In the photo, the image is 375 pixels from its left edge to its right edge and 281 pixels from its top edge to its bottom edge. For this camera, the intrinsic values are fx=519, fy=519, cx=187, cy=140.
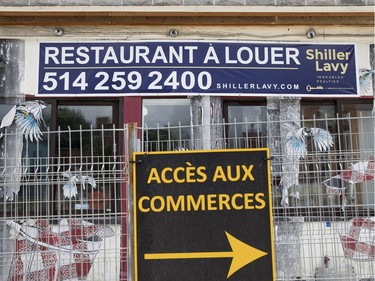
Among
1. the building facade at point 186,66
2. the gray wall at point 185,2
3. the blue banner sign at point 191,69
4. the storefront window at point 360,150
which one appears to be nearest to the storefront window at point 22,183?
the building facade at point 186,66

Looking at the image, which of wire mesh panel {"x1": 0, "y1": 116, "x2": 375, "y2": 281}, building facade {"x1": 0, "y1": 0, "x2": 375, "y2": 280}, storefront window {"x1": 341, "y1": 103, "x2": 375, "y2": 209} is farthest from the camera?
building facade {"x1": 0, "y1": 0, "x2": 375, "y2": 280}

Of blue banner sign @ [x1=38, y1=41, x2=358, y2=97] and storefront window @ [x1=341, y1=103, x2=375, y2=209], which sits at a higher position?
blue banner sign @ [x1=38, y1=41, x2=358, y2=97]

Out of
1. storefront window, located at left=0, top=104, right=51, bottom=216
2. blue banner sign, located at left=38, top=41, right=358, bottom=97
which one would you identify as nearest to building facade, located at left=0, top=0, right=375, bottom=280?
blue banner sign, located at left=38, top=41, right=358, bottom=97

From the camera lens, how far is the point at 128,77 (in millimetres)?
7828

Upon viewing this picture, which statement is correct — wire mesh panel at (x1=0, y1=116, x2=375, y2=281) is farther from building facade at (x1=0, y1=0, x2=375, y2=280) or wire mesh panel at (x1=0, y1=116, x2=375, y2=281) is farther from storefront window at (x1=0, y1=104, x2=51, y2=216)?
building facade at (x1=0, y1=0, x2=375, y2=280)

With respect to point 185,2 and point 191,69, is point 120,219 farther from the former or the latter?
point 185,2

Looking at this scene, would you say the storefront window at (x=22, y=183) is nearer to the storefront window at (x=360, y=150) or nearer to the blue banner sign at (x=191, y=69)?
the blue banner sign at (x=191, y=69)

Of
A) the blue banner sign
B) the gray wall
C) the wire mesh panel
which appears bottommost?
the wire mesh panel

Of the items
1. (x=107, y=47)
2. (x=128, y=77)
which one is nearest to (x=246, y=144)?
(x=128, y=77)

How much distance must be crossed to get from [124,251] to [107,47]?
12.8 ft

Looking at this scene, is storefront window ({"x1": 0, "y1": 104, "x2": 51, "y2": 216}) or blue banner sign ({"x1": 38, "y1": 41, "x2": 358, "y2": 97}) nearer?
storefront window ({"x1": 0, "y1": 104, "x2": 51, "y2": 216})

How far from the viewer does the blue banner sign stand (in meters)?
7.82

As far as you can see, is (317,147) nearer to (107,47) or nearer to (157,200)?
(107,47)

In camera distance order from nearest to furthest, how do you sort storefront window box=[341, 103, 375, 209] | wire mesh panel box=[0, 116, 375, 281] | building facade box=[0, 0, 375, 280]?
wire mesh panel box=[0, 116, 375, 281] → storefront window box=[341, 103, 375, 209] → building facade box=[0, 0, 375, 280]
